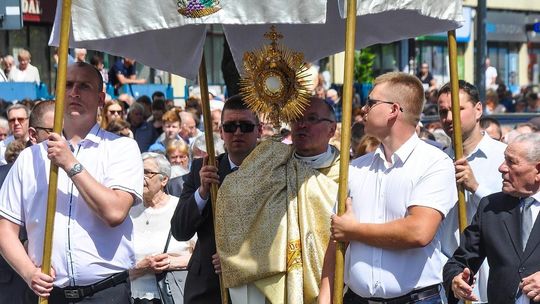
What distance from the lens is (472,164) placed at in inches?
272

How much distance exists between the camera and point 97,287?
19.4 feet

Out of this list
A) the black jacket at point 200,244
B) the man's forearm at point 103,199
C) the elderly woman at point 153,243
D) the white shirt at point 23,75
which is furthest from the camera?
the white shirt at point 23,75

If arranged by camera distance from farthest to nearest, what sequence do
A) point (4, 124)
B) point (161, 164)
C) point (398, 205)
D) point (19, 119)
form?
point (4, 124)
point (19, 119)
point (161, 164)
point (398, 205)

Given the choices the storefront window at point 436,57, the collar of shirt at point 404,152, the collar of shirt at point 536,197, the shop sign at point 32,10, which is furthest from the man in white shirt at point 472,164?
the storefront window at point 436,57

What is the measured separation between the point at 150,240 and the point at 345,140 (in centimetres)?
296

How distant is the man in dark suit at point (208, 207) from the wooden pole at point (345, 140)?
3.52 feet

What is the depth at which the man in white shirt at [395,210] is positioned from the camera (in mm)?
5434

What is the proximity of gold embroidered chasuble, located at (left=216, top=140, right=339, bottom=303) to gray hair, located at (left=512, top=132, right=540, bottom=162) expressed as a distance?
106cm

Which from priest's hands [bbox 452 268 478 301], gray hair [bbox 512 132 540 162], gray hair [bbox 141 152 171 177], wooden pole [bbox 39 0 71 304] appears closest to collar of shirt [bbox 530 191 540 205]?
gray hair [bbox 512 132 540 162]

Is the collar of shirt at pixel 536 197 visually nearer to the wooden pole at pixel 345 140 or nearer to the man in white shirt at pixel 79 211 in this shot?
the wooden pole at pixel 345 140

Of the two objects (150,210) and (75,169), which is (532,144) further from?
(150,210)

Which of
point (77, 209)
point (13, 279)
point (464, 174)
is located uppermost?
point (464, 174)

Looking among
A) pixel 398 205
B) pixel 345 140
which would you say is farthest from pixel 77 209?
pixel 398 205

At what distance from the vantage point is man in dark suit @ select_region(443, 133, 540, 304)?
5375 millimetres
